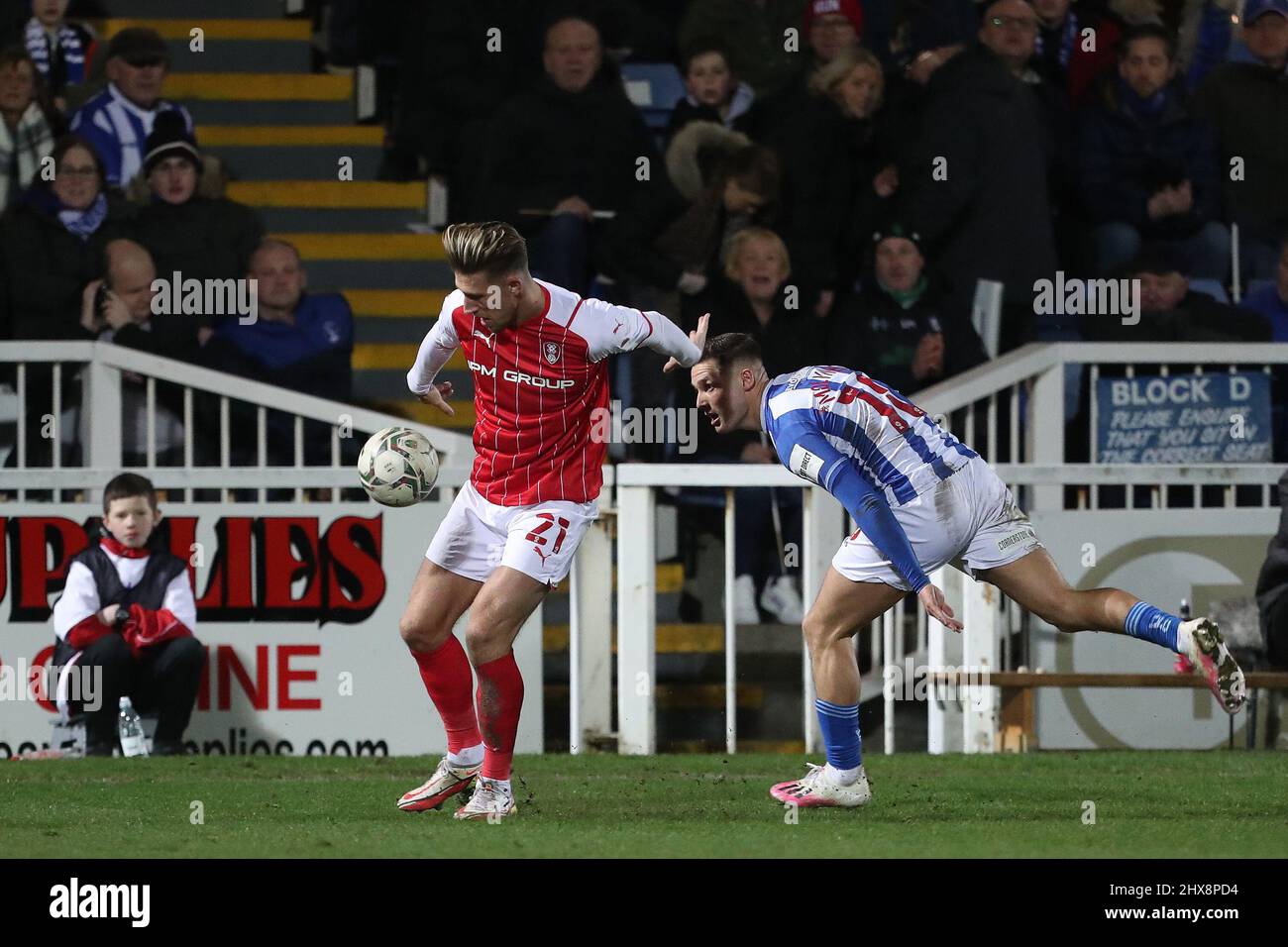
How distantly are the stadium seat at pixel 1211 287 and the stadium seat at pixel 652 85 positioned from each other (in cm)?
371

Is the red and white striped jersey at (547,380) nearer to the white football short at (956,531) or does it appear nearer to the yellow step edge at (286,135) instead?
the white football short at (956,531)

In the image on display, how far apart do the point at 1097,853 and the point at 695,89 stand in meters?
7.66

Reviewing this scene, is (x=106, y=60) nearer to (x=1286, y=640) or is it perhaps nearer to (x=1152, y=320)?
(x=1152, y=320)

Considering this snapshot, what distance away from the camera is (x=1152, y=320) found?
12445 mm

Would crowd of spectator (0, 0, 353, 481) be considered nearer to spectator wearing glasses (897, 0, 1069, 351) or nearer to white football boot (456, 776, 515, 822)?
spectator wearing glasses (897, 0, 1069, 351)

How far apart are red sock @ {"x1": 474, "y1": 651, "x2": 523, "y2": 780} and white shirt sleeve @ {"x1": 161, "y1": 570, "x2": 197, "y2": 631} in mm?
3046

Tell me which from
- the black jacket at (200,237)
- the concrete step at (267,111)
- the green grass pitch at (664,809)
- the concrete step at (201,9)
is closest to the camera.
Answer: the green grass pitch at (664,809)

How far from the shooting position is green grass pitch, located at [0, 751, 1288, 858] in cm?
654

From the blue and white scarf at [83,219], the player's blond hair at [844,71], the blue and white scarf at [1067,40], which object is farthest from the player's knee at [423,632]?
the blue and white scarf at [1067,40]

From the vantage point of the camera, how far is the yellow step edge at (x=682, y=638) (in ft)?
36.2

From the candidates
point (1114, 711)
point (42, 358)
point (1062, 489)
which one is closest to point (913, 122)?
point (1062, 489)

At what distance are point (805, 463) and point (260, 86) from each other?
9.05 m

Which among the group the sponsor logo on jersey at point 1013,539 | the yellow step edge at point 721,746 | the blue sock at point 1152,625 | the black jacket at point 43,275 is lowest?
the yellow step edge at point 721,746

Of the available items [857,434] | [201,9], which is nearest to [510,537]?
[857,434]
